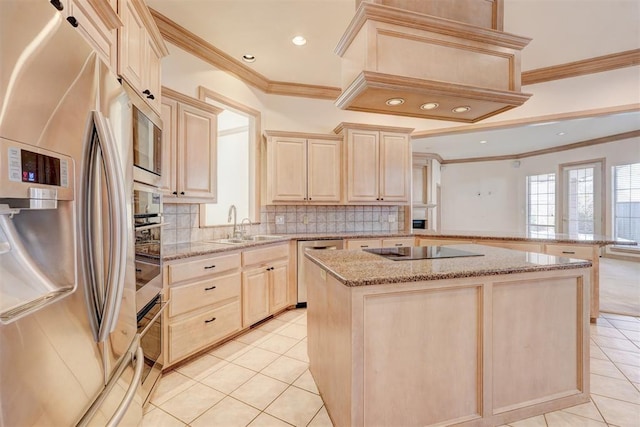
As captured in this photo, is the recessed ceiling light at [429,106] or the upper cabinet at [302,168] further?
the upper cabinet at [302,168]

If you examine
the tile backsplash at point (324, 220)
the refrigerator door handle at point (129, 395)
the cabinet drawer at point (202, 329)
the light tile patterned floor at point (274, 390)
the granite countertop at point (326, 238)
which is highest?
the tile backsplash at point (324, 220)

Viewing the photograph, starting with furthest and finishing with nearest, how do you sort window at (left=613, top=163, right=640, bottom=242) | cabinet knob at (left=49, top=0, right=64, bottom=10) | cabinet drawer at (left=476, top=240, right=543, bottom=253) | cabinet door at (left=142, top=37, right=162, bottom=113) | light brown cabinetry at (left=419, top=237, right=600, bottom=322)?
window at (left=613, top=163, right=640, bottom=242) → cabinet drawer at (left=476, top=240, right=543, bottom=253) → light brown cabinetry at (left=419, top=237, right=600, bottom=322) → cabinet door at (left=142, top=37, right=162, bottom=113) → cabinet knob at (left=49, top=0, right=64, bottom=10)

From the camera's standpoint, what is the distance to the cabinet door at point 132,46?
161 centimetres

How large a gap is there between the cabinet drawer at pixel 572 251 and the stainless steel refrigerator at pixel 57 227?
4.01 metres

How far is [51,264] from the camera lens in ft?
2.70

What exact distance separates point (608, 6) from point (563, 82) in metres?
1.15

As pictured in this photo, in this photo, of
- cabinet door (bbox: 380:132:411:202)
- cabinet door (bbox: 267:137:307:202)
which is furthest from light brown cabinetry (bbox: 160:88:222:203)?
cabinet door (bbox: 380:132:411:202)

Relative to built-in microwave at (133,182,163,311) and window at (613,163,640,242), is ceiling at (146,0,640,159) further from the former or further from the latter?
window at (613,163,640,242)

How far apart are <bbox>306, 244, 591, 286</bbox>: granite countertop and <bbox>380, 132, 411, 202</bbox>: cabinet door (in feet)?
6.97

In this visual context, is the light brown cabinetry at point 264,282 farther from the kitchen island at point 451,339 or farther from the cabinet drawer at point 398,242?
the cabinet drawer at point 398,242

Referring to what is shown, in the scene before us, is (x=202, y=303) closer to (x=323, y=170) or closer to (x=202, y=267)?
(x=202, y=267)

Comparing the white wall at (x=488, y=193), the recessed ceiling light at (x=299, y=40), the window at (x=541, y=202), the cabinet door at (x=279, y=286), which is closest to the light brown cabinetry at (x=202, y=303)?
the cabinet door at (x=279, y=286)

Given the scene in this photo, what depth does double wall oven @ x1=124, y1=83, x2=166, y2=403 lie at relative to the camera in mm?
1544

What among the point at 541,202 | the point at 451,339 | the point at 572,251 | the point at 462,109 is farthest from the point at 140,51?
the point at 541,202
